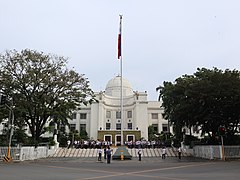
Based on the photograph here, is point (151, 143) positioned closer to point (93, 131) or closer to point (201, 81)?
point (201, 81)

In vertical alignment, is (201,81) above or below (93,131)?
above

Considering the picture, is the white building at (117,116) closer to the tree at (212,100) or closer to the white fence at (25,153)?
the tree at (212,100)

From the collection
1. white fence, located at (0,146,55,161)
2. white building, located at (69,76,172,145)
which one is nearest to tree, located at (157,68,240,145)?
white fence, located at (0,146,55,161)

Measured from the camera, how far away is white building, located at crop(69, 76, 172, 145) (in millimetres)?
57406

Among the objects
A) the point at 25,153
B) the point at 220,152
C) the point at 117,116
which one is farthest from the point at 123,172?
the point at 117,116

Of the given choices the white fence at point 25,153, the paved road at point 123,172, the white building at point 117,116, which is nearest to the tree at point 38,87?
the white fence at point 25,153

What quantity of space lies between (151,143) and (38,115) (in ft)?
56.6

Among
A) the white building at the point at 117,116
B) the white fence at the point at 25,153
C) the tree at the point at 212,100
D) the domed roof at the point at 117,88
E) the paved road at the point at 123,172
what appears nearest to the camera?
the paved road at the point at 123,172

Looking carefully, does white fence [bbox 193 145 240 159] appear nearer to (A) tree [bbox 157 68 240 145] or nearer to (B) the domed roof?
(A) tree [bbox 157 68 240 145]

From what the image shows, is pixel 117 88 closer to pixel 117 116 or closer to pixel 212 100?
pixel 117 116

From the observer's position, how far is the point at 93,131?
60.4 m

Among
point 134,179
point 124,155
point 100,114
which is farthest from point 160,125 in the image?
point 134,179

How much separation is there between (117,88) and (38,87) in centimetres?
3767

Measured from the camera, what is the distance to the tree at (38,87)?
28016 mm
